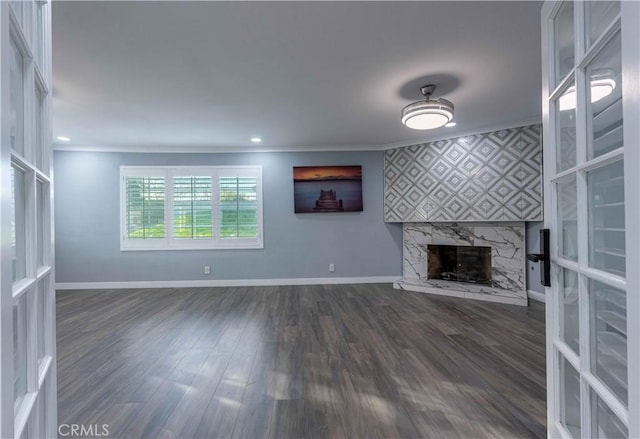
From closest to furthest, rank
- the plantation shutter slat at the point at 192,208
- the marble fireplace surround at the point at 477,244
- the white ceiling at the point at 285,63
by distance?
the white ceiling at the point at 285,63 < the marble fireplace surround at the point at 477,244 < the plantation shutter slat at the point at 192,208

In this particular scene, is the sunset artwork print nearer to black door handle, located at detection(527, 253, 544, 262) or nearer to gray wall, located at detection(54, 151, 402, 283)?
gray wall, located at detection(54, 151, 402, 283)

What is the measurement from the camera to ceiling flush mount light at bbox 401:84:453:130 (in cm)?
242

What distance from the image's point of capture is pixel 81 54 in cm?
195

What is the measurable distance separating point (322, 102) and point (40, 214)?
2.52 m

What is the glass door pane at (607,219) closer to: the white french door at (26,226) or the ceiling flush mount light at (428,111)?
the white french door at (26,226)

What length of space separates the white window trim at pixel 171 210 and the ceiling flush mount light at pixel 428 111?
2785mm

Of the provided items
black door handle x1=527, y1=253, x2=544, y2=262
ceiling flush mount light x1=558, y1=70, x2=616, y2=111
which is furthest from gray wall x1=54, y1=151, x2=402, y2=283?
ceiling flush mount light x1=558, y1=70, x2=616, y2=111

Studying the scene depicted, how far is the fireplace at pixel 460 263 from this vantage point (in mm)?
3945

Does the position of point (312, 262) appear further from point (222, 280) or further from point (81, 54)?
point (81, 54)

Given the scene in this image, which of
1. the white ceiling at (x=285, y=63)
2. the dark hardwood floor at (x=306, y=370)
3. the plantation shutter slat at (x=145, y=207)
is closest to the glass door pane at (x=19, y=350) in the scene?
the dark hardwood floor at (x=306, y=370)

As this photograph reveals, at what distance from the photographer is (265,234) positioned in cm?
450

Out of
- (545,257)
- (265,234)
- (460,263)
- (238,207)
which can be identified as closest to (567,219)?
(545,257)

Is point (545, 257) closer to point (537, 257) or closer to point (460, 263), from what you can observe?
point (537, 257)

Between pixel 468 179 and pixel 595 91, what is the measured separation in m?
3.39
